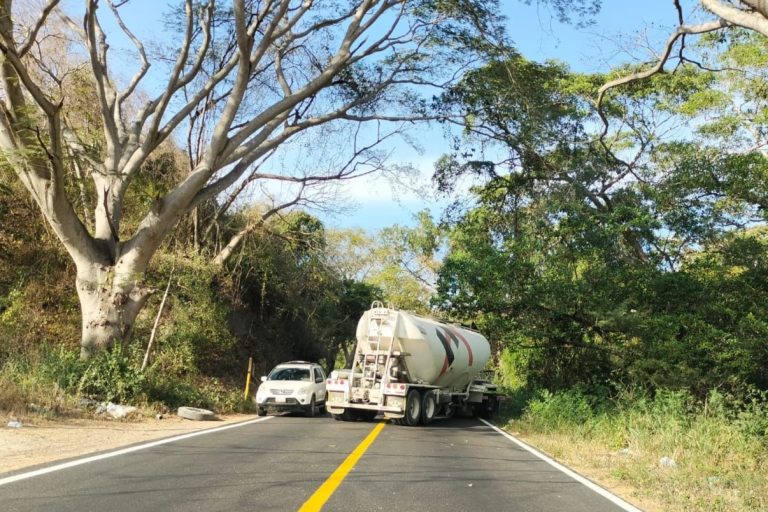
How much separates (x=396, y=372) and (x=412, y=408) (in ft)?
3.60

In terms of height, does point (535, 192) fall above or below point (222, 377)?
above

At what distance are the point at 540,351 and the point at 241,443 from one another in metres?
13.8

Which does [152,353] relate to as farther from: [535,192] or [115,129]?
[535,192]

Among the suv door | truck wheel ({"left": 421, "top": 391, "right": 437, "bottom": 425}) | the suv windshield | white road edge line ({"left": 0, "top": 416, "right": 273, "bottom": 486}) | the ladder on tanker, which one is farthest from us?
the suv door

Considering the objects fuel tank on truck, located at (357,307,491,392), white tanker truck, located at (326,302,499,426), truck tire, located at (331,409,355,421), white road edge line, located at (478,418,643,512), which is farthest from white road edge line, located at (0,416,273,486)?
fuel tank on truck, located at (357,307,491,392)

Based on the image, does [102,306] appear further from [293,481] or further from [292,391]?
[293,481]

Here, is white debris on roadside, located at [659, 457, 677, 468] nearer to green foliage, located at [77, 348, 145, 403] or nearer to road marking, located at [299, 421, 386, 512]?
road marking, located at [299, 421, 386, 512]

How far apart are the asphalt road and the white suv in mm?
7276

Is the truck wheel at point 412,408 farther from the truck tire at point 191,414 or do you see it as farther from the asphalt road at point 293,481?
the truck tire at point 191,414

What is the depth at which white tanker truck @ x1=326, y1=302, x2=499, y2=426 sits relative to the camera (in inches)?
678

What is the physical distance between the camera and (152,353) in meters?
22.1

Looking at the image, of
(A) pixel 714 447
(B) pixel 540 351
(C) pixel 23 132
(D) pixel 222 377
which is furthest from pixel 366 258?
(A) pixel 714 447

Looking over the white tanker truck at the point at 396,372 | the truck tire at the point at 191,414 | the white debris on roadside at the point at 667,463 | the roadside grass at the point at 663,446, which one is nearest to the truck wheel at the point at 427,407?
the white tanker truck at the point at 396,372

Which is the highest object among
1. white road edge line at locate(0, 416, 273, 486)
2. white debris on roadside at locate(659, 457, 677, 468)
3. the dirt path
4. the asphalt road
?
white debris on roadside at locate(659, 457, 677, 468)
